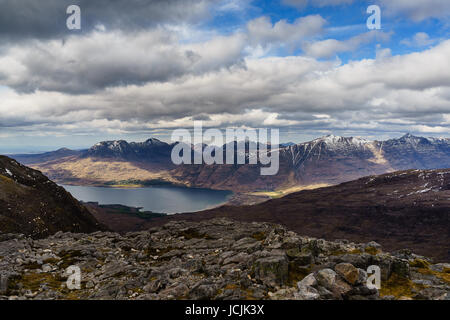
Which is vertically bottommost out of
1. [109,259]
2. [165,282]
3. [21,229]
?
[21,229]

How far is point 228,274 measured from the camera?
29047mm

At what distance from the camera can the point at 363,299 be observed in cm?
2178

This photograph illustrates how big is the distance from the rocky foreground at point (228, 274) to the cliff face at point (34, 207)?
76.7 metres

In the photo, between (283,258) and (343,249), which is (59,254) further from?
(343,249)

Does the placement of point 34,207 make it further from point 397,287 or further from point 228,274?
point 397,287

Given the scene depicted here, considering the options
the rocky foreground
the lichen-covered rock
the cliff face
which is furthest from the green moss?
the cliff face

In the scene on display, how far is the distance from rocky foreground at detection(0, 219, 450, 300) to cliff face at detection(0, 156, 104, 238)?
7669cm

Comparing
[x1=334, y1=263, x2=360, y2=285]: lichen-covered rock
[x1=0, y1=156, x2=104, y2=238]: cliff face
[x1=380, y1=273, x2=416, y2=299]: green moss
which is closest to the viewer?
[x1=334, y1=263, x2=360, y2=285]: lichen-covered rock

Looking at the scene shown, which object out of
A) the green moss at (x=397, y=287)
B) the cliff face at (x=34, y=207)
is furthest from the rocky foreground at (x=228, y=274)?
the cliff face at (x=34, y=207)

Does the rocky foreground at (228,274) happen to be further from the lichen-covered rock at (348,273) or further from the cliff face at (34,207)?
the cliff face at (34,207)

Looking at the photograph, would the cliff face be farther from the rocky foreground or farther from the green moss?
the green moss

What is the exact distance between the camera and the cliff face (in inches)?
4301
